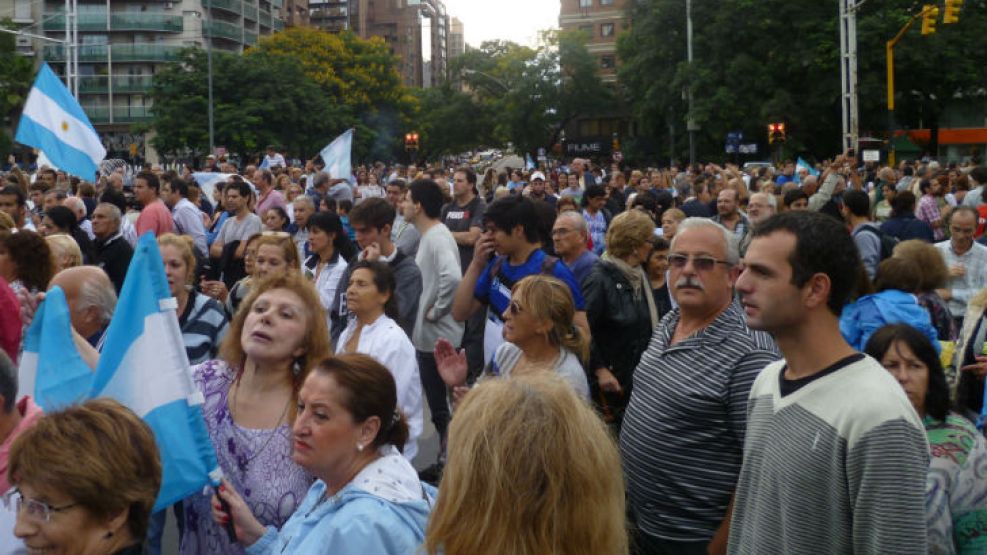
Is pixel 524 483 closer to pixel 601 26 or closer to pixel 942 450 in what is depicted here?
pixel 942 450

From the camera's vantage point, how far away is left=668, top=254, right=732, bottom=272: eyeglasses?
3.99 metres

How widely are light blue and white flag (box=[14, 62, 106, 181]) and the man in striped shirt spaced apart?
429 inches

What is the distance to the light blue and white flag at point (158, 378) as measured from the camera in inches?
148

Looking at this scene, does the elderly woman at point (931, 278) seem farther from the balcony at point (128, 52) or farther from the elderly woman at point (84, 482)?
the balcony at point (128, 52)

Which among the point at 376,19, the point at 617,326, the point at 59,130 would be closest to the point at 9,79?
the point at 59,130

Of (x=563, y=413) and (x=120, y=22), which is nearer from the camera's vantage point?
(x=563, y=413)

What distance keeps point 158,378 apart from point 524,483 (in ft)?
6.43

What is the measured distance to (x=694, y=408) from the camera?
12.1ft

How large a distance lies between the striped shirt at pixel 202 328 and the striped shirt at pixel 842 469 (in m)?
3.48

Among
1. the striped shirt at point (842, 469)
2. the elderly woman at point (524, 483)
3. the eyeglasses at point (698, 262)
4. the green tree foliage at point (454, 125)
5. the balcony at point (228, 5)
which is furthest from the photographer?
the green tree foliage at point (454, 125)

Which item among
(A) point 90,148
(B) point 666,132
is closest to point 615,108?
(B) point 666,132

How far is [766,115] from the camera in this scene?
46.2m

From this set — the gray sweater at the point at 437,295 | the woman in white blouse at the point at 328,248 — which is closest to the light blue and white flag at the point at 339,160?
the woman in white blouse at the point at 328,248

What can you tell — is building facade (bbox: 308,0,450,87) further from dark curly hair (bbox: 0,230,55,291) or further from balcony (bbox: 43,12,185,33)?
dark curly hair (bbox: 0,230,55,291)
